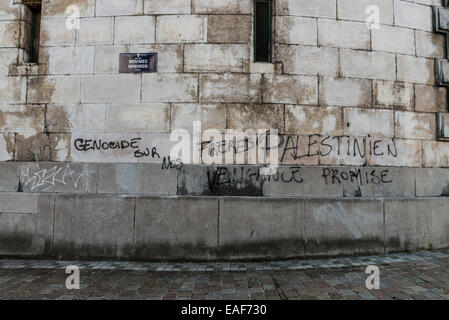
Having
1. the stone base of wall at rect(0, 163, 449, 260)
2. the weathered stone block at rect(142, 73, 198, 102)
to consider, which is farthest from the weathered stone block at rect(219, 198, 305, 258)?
the weathered stone block at rect(142, 73, 198, 102)

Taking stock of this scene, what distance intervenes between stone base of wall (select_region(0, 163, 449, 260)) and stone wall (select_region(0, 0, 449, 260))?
0.10 feet

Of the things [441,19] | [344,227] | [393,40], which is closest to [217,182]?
[344,227]

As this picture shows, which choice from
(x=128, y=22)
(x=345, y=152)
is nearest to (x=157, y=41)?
(x=128, y=22)

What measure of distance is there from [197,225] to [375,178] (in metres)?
4.06

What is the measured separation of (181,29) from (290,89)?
9.03 feet

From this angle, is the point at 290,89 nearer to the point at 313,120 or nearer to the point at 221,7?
the point at 313,120

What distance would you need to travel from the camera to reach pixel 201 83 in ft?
19.9

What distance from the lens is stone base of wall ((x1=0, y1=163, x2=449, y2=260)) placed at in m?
5.71

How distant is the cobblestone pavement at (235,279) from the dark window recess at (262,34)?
449cm

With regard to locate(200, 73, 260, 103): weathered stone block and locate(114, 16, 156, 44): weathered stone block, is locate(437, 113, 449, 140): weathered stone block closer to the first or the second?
locate(200, 73, 260, 103): weathered stone block

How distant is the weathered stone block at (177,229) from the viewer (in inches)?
224

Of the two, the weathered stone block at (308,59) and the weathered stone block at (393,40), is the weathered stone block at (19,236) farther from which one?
the weathered stone block at (393,40)

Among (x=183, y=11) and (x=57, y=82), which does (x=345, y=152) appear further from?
(x=57, y=82)

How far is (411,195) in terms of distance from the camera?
6383 mm
